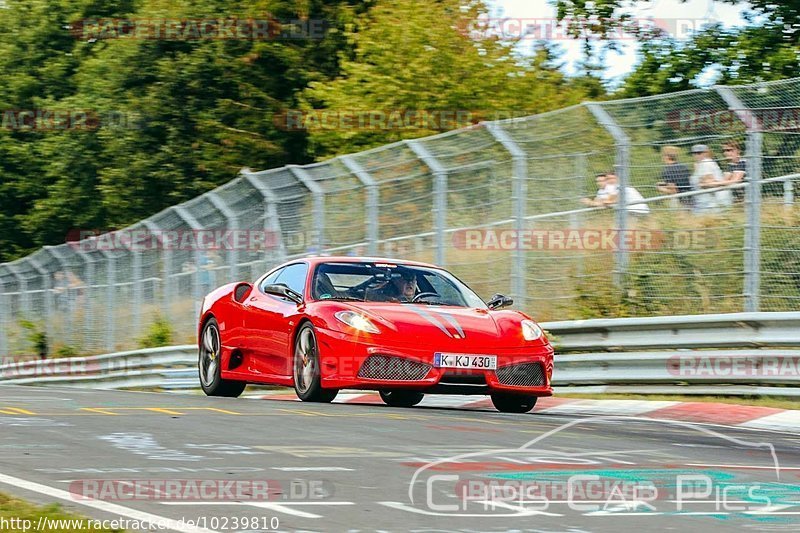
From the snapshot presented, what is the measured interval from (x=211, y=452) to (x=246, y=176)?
1195 centimetres

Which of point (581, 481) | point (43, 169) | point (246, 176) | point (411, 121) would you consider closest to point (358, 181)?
point (246, 176)

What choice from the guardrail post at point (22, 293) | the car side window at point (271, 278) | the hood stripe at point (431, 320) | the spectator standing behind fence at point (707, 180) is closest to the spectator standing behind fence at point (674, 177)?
the spectator standing behind fence at point (707, 180)

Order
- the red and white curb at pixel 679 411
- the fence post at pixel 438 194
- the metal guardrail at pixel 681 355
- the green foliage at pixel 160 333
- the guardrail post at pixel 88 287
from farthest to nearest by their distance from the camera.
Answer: the guardrail post at pixel 88 287
the green foliage at pixel 160 333
the fence post at pixel 438 194
the metal guardrail at pixel 681 355
the red and white curb at pixel 679 411

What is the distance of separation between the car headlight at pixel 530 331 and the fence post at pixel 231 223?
851 centimetres

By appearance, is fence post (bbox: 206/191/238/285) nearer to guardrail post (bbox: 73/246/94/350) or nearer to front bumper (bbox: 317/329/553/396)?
guardrail post (bbox: 73/246/94/350)

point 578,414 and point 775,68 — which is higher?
point 775,68

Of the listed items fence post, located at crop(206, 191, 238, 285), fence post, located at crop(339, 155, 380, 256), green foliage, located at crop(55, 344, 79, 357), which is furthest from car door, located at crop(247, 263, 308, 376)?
green foliage, located at crop(55, 344, 79, 357)

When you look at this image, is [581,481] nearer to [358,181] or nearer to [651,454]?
[651,454]

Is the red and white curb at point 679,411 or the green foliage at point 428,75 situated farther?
the green foliage at point 428,75

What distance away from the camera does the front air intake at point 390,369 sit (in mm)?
11266

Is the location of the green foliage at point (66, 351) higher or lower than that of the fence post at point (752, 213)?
lower

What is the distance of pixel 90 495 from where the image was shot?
602 cm
